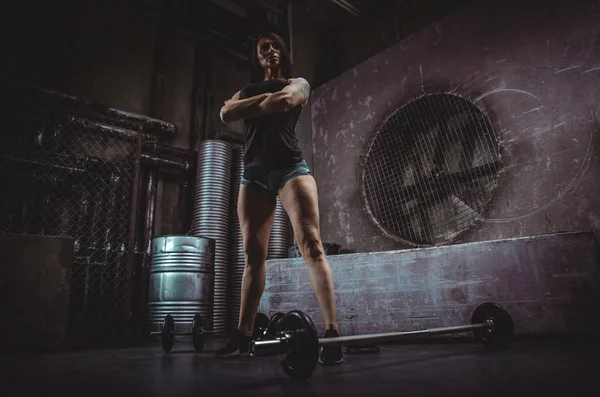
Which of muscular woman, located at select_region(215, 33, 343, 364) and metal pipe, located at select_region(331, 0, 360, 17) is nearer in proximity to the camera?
muscular woman, located at select_region(215, 33, 343, 364)

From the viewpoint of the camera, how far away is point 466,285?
294 centimetres

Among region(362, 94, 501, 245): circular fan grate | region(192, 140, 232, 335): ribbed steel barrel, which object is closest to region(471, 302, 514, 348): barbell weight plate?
region(362, 94, 501, 245): circular fan grate

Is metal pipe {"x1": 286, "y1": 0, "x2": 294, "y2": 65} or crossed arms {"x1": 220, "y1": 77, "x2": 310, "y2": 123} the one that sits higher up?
metal pipe {"x1": 286, "y1": 0, "x2": 294, "y2": 65}

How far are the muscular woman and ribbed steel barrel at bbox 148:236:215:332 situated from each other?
198 cm

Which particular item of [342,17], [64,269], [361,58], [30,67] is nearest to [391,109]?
[361,58]

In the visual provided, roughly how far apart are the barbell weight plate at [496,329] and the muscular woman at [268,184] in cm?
128

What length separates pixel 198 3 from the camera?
18.8ft

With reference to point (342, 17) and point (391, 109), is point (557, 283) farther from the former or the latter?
point (342, 17)

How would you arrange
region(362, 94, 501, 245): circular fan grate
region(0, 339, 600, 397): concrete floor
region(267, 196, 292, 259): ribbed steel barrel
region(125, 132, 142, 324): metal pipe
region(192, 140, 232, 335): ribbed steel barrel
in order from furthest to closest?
region(267, 196, 292, 259): ribbed steel barrel, region(192, 140, 232, 335): ribbed steel barrel, region(125, 132, 142, 324): metal pipe, region(362, 94, 501, 245): circular fan grate, region(0, 339, 600, 397): concrete floor

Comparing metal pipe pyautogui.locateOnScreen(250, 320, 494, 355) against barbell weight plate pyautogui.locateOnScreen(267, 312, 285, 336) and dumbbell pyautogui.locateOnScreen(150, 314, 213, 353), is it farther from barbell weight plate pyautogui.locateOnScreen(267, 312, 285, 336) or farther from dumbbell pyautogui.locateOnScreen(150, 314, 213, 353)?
dumbbell pyautogui.locateOnScreen(150, 314, 213, 353)

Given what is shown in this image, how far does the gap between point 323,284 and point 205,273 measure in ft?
8.84

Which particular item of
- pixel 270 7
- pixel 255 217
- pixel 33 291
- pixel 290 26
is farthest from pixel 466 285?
pixel 270 7

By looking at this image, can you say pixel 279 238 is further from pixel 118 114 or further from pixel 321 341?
pixel 321 341

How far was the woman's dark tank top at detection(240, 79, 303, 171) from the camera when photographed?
211 centimetres
